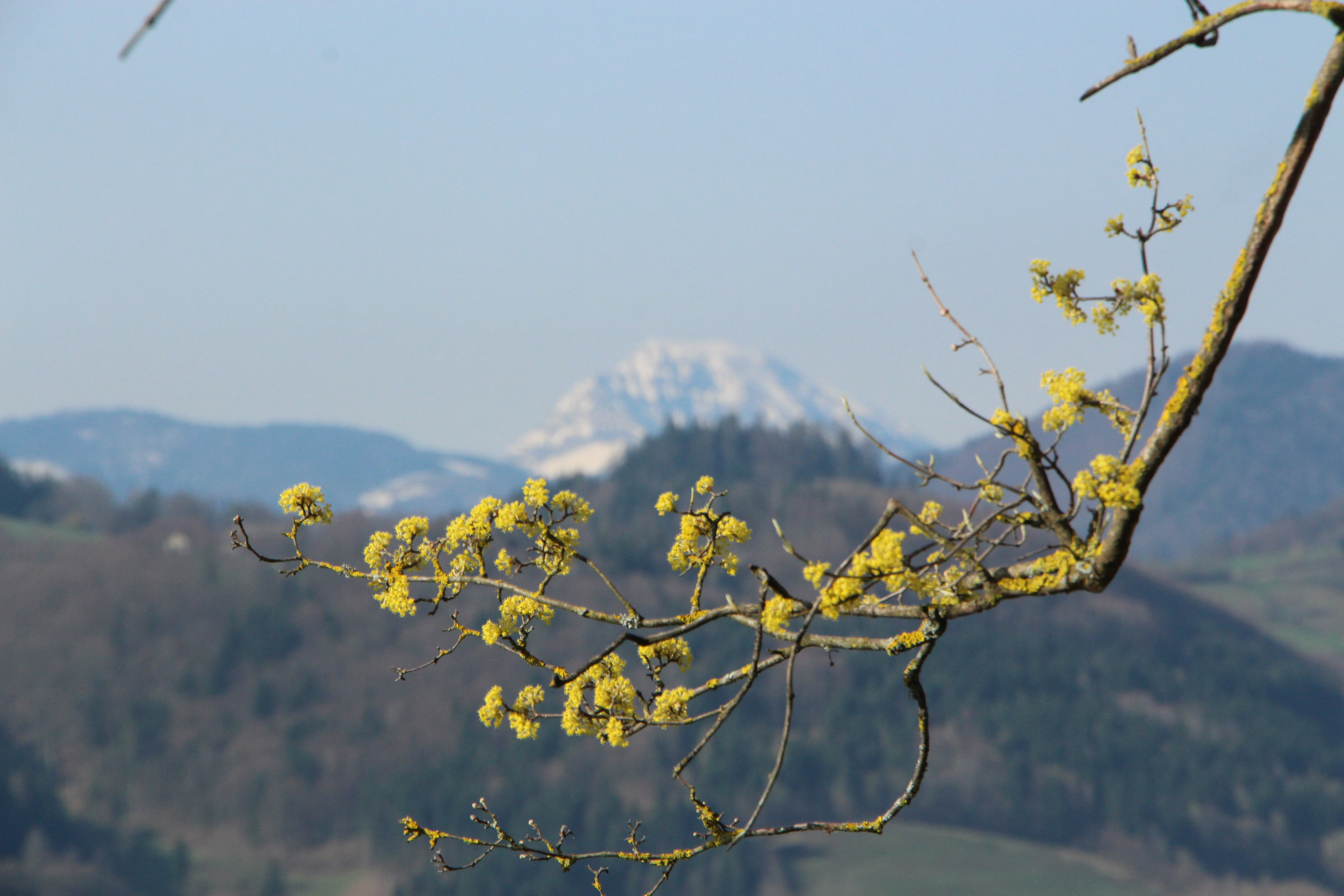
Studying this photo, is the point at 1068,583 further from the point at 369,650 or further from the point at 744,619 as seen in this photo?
the point at 369,650

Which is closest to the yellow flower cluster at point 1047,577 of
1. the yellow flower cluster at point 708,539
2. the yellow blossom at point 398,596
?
the yellow flower cluster at point 708,539

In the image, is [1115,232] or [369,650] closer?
[1115,232]

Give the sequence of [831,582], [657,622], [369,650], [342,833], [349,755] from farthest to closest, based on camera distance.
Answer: [369,650] → [349,755] → [342,833] → [657,622] → [831,582]

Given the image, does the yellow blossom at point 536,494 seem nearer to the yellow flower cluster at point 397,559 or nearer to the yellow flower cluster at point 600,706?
the yellow flower cluster at point 397,559

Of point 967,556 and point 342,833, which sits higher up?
point 967,556

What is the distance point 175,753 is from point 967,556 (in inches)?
6331

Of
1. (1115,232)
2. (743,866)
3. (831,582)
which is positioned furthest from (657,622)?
(743,866)

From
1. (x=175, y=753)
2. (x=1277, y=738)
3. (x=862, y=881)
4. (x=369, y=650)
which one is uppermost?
(x=369, y=650)

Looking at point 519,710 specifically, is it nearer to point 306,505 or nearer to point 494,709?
point 494,709

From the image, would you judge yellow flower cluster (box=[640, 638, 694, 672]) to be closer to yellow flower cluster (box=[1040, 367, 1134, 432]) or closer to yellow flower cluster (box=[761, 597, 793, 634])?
yellow flower cluster (box=[761, 597, 793, 634])

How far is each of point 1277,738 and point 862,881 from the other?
62698 mm

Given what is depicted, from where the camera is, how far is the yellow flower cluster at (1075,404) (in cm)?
336

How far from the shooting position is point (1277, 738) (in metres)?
165

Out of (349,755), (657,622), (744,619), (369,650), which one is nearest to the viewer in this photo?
(744,619)
